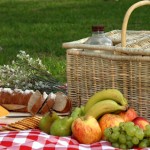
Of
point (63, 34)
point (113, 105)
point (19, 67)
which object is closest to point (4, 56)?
point (63, 34)

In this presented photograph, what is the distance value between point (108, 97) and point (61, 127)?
0.88 ft

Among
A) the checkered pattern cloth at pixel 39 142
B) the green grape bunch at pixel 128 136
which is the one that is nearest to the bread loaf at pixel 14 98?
the checkered pattern cloth at pixel 39 142

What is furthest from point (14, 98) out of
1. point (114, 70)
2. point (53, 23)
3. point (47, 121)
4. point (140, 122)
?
→ point (53, 23)

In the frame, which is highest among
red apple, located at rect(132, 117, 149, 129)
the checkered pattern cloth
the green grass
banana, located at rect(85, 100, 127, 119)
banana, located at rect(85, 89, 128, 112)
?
banana, located at rect(85, 89, 128, 112)

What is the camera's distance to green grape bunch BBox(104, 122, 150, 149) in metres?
2.60

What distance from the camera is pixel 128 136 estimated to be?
260 centimetres

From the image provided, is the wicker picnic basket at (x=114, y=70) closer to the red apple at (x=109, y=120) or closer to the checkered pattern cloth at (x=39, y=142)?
the red apple at (x=109, y=120)

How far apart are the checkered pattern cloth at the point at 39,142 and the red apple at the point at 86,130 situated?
0.09 feet

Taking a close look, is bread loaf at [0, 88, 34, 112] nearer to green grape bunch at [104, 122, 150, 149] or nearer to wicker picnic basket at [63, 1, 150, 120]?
wicker picnic basket at [63, 1, 150, 120]

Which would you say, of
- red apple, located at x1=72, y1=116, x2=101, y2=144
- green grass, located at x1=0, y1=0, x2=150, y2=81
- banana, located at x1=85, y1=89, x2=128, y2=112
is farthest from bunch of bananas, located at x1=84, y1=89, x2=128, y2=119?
green grass, located at x1=0, y1=0, x2=150, y2=81

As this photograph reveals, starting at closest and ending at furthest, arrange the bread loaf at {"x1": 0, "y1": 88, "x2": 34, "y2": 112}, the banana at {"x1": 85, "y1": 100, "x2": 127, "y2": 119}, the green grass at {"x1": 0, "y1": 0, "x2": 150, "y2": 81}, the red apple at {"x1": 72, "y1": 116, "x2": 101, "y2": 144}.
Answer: the red apple at {"x1": 72, "y1": 116, "x2": 101, "y2": 144}
the banana at {"x1": 85, "y1": 100, "x2": 127, "y2": 119}
the bread loaf at {"x1": 0, "y1": 88, "x2": 34, "y2": 112}
the green grass at {"x1": 0, "y1": 0, "x2": 150, "y2": 81}

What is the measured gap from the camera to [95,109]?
9.25 ft

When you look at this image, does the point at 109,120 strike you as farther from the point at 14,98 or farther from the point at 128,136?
the point at 14,98

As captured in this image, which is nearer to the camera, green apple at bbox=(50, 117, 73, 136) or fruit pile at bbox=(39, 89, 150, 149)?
fruit pile at bbox=(39, 89, 150, 149)
